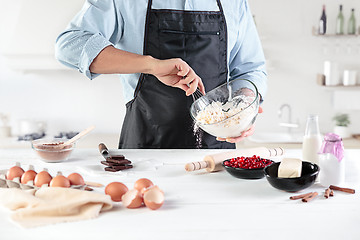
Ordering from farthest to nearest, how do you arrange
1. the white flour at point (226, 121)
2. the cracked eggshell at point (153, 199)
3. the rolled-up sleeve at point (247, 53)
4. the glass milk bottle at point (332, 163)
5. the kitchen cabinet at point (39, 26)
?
the kitchen cabinet at point (39, 26)
the rolled-up sleeve at point (247, 53)
the white flour at point (226, 121)
the glass milk bottle at point (332, 163)
the cracked eggshell at point (153, 199)

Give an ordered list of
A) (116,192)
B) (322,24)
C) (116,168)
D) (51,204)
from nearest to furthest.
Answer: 1. (51,204)
2. (116,192)
3. (116,168)
4. (322,24)

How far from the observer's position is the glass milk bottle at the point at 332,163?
136cm

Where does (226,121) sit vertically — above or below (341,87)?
above

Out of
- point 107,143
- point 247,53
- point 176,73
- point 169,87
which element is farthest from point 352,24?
point 176,73

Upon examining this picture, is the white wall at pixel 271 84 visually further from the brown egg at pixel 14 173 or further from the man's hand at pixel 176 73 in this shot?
the brown egg at pixel 14 173

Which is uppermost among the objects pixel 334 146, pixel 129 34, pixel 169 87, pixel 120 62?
pixel 129 34

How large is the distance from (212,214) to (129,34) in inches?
40.7

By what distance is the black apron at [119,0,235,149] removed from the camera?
75.8 inches

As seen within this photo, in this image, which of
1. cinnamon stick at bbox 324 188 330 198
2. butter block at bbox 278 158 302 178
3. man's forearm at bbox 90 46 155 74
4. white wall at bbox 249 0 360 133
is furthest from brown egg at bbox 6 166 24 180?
white wall at bbox 249 0 360 133

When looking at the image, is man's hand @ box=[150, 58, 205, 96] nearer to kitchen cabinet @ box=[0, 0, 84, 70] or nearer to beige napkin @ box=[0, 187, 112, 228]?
beige napkin @ box=[0, 187, 112, 228]

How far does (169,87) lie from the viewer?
1.94 m

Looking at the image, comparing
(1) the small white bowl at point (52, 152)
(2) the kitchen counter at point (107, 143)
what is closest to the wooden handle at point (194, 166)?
(1) the small white bowl at point (52, 152)

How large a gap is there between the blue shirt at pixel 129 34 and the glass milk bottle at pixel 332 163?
2.17ft

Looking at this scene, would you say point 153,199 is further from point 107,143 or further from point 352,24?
point 352,24
